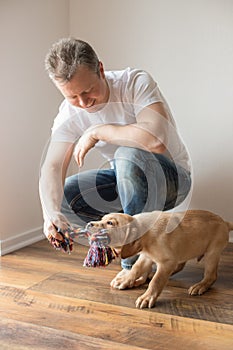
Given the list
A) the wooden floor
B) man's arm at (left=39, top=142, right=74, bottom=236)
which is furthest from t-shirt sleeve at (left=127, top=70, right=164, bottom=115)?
the wooden floor

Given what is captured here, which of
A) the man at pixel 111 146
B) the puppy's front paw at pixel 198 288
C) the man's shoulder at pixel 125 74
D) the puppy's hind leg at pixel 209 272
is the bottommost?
the puppy's front paw at pixel 198 288

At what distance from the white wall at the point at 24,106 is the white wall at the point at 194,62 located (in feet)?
0.98

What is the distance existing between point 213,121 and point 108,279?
884 millimetres

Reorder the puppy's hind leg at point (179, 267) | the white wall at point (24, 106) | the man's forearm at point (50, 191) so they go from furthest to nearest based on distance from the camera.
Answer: the white wall at point (24, 106), the puppy's hind leg at point (179, 267), the man's forearm at point (50, 191)

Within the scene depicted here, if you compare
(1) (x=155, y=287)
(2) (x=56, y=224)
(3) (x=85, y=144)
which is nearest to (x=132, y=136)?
(3) (x=85, y=144)

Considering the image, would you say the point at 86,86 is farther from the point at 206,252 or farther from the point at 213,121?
the point at 213,121

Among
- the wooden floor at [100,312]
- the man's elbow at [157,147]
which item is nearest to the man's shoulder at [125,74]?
the man's elbow at [157,147]

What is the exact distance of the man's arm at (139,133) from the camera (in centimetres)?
154

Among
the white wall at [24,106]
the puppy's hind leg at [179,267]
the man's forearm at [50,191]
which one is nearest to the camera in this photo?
the man's forearm at [50,191]

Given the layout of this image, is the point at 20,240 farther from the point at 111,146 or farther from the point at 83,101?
the point at 83,101

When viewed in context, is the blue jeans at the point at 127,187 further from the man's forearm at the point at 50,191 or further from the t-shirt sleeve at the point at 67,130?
the t-shirt sleeve at the point at 67,130

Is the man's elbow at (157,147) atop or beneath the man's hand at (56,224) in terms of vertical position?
atop

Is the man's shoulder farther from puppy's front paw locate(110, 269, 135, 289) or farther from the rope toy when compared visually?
puppy's front paw locate(110, 269, 135, 289)

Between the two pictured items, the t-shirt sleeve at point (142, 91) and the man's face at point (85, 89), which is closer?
the man's face at point (85, 89)
